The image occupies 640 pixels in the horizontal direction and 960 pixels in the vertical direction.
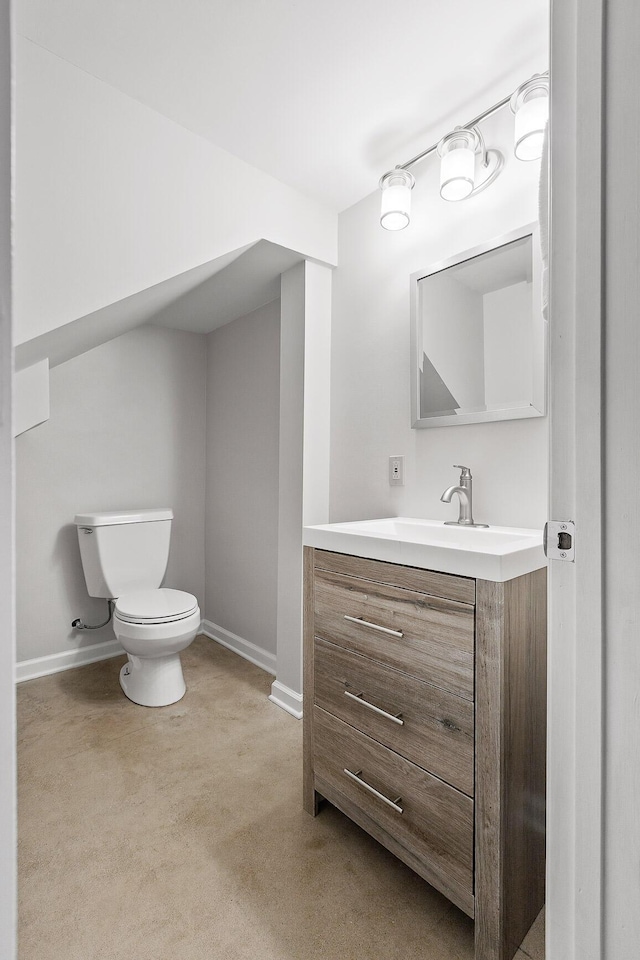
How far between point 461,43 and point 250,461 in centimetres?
195

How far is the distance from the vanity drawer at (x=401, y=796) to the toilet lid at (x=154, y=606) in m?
0.90

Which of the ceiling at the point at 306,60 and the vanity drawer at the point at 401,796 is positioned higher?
the ceiling at the point at 306,60

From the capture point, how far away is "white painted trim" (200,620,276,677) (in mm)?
2607

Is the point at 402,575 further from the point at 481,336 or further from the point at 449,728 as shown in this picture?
the point at 481,336

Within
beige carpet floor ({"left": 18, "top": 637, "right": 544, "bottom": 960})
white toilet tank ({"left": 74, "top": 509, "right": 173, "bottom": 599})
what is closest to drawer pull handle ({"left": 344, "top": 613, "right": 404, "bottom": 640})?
beige carpet floor ({"left": 18, "top": 637, "right": 544, "bottom": 960})

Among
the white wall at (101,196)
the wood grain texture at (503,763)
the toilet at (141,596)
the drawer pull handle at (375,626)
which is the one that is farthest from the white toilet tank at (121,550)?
the wood grain texture at (503,763)

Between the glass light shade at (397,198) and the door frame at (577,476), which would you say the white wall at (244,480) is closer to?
the glass light shade at (397,198)

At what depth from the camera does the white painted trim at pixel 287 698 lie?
6.92 feet

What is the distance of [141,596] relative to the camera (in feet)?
7.77

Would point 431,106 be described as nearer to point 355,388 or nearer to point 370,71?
point 370,71

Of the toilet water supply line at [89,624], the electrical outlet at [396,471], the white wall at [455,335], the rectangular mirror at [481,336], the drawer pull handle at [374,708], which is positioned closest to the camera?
the drawer pull handle at [374,708]

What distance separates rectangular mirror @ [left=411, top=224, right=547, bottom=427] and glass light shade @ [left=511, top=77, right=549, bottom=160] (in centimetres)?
20

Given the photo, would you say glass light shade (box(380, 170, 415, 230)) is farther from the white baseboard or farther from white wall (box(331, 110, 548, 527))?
the white baseboard

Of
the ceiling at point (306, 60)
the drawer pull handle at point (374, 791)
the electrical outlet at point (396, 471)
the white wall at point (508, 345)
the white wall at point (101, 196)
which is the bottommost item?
the drawer pull handle at point (374, 791)
